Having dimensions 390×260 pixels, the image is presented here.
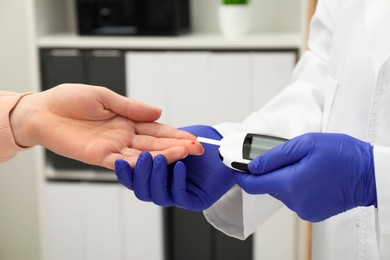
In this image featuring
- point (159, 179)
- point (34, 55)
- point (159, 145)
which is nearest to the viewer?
point (159, 179)

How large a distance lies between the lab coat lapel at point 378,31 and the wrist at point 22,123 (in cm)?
65

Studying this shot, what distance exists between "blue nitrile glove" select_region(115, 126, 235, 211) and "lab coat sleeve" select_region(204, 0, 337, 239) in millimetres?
89

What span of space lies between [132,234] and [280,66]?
2.53 ft

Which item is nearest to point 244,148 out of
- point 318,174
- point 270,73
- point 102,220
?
point 318,174

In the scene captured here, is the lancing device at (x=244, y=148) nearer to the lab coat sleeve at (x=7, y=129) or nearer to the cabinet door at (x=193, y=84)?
the lab coat sleeve at (x=7, y=129)

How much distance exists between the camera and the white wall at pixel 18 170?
2.22 metres

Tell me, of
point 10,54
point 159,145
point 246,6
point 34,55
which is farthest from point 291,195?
point 10,54

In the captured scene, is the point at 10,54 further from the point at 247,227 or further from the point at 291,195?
the point at 291,195

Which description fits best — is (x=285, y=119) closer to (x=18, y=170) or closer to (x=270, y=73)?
(x=270, y=73)

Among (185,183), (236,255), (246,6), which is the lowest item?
(236,255)

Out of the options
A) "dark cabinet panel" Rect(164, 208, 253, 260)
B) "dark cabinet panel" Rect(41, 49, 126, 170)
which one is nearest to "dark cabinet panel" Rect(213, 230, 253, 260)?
"dark cabinet panel" Rect(164, 208, 253, 260)

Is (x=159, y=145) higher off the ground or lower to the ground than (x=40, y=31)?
lower

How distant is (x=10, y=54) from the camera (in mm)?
2234

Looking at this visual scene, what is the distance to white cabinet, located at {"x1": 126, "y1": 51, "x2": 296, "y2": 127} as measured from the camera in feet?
6.28
